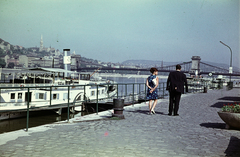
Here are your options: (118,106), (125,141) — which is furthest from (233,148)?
(118,106)

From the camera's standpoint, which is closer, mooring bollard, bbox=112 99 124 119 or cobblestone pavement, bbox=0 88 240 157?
cobblestone pavement, bbox=0 88 240 157

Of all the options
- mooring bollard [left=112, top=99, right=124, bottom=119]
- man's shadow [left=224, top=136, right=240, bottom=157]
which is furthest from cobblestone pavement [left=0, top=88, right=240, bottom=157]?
mooring bollard [left=112, top=99, right=124, bottom=119]

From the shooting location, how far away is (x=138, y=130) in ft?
21.8

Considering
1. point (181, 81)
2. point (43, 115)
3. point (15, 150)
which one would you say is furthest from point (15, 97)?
point (15, 150)

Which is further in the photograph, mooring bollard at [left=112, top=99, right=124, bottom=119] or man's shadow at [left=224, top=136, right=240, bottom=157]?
mooring bollard at [left=112, top=99, right=124, bottom=119]

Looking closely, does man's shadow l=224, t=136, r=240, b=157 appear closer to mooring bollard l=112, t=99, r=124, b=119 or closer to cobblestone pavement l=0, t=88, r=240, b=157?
cobblestone pavement l=0, t=88, r=240, b=157

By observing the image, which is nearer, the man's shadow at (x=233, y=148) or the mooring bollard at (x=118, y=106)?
the man's shadow at (x=233, y=148)

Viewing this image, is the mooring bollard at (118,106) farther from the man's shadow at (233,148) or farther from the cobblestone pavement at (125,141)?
the man's shadow at (233,148)

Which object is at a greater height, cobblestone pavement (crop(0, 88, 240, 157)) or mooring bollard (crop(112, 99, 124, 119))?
mooring bollard (crop(112, 99, 124, 119))

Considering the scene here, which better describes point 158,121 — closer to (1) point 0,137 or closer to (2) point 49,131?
(2) point 49,131

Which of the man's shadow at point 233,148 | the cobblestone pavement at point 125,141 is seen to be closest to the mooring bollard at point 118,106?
the cobblestone pavement at point 125,141

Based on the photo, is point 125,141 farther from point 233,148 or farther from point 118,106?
point 118,106

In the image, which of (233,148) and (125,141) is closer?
(233,148)

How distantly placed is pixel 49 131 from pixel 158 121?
128 inches
